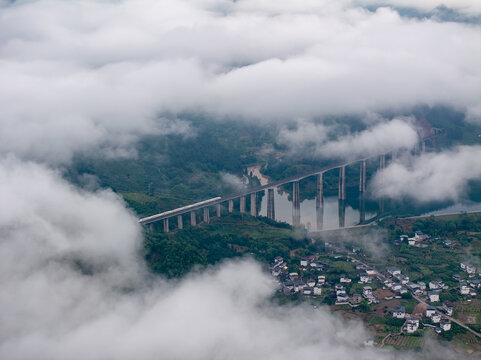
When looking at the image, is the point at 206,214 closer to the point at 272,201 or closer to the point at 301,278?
the point at 272,201

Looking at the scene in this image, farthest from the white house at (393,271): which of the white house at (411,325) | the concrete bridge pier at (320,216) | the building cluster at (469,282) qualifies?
the concrete bridge pier at (320,216)

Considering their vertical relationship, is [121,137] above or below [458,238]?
above

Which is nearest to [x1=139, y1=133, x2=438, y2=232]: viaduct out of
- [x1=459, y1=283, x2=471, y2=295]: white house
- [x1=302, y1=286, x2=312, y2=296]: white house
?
[x1=302, y1=286, x2=312, y2=296]: white house

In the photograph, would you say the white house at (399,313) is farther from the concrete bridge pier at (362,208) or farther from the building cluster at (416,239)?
the concrete bridge pier at (362,208)

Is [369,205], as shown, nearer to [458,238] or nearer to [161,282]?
[458,238]

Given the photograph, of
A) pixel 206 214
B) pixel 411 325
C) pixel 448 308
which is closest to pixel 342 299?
pixel 411 325

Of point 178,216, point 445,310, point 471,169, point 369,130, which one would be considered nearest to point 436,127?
point 369,130

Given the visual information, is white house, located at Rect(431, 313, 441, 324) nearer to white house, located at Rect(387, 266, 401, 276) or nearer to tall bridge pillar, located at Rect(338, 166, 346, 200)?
white house, located at Rect(387, 266, 401, 276)

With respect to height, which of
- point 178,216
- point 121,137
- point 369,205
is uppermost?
point 121,137
